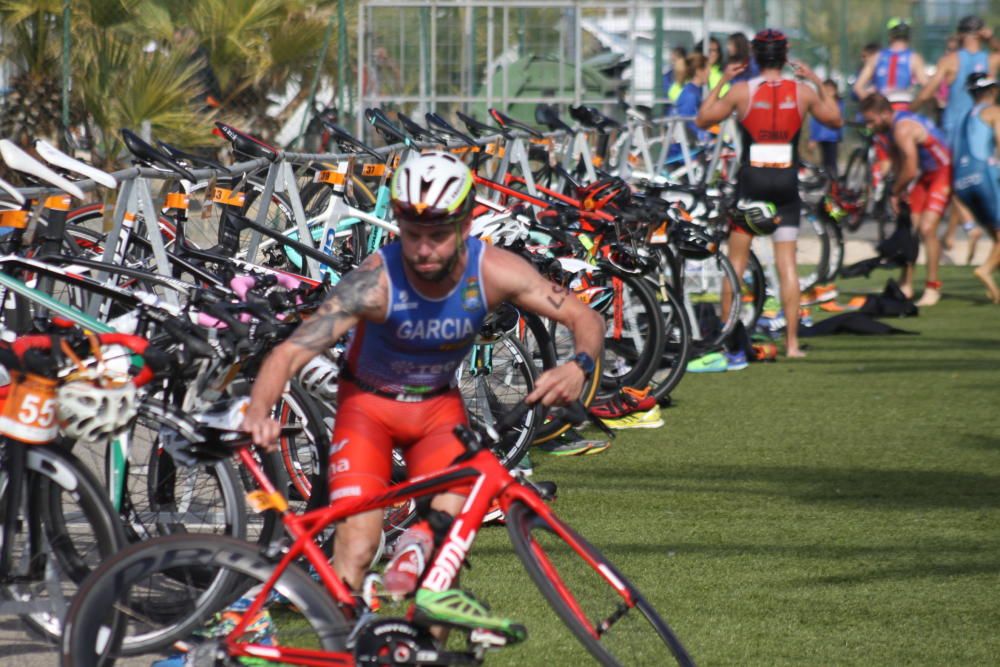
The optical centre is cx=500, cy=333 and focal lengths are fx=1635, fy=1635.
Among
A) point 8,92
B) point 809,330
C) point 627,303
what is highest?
point 8,92

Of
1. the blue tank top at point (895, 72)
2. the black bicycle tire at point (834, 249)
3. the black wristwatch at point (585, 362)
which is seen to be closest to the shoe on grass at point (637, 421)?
the black wristwatch at point (585, 362)

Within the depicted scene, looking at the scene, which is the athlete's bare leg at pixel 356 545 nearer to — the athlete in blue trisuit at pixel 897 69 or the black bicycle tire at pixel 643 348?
the black bicycle tire at pixel 643 348

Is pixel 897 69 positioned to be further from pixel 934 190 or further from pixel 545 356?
pixel 545 356

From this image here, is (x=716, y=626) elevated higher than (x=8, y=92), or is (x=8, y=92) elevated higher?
(x=8, y=92)

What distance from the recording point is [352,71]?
54.5 feet

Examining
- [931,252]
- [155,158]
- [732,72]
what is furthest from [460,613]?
[931,252]

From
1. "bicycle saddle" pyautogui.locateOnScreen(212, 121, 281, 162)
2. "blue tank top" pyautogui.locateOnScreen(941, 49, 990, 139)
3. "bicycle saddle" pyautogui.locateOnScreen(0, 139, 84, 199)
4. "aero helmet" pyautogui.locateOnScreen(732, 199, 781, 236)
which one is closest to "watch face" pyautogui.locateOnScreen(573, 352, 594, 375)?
"bicycle saddle" pyautogui.locateOnScreen(0, 139, 84, 199)

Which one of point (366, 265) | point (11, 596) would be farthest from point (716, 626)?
point (11, 596)

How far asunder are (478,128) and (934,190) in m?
5.56

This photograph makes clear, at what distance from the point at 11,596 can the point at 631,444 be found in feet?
15.0

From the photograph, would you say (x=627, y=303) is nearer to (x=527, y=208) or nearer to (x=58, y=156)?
(x=527, y=208)

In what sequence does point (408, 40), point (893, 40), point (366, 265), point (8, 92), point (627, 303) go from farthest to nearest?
point (893, 40)
point (408, 40)
point (8, 92)
point (627, 303)
point (366, 265)

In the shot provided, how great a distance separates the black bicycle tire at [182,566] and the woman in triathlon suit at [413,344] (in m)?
0.29

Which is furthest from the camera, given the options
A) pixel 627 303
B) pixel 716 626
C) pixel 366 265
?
pixel 627 303
